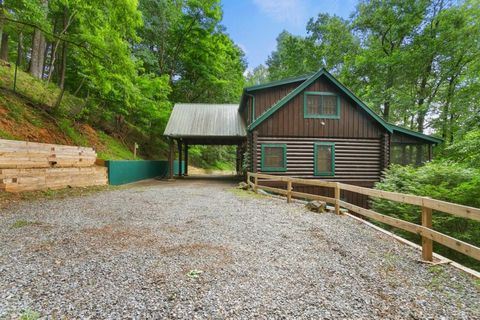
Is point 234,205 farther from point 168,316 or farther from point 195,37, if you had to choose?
point 195,37

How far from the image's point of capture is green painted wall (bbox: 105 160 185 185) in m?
11.9

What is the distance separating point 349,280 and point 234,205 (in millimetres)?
4711

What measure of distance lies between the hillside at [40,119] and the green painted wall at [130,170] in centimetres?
135

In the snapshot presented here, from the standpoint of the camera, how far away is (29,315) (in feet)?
7.31

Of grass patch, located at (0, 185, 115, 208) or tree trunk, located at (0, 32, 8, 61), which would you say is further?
tree trunk, located at (0, 32, 8, 61)

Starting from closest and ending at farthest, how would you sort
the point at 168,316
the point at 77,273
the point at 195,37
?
the point at 168,316
the point at 77,273
the point at 195,37

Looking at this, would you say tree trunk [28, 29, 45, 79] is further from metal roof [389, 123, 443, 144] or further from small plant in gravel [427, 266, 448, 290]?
metal roof [389, 123, 443, 144]

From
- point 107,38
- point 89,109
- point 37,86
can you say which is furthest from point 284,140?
point 37,86

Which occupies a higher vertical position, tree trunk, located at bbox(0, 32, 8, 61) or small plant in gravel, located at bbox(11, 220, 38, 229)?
tree trunk, located at bbox(0, 32, 8, 61)

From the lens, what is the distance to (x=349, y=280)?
3.07m

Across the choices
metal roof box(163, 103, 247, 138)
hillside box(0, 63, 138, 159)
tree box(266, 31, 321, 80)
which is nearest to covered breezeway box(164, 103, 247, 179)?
metal roof box(163, 103, 247, 138)

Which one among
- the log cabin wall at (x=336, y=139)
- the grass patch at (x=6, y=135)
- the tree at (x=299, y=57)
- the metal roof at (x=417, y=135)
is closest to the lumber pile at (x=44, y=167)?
the grass patch at (x=6, y=135)

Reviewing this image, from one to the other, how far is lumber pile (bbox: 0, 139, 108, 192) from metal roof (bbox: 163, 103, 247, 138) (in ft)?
15.2

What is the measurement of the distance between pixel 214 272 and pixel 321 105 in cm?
1145
